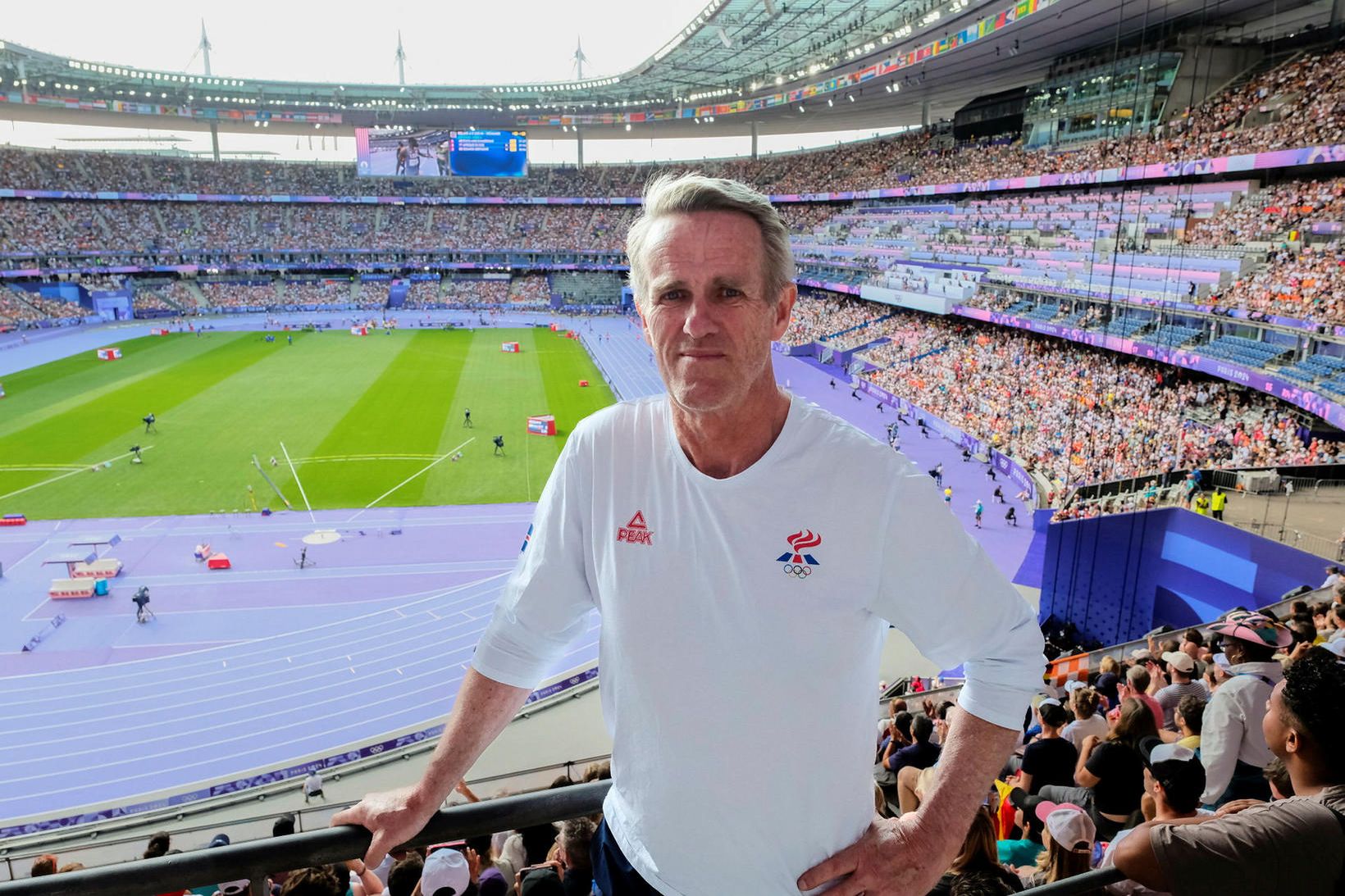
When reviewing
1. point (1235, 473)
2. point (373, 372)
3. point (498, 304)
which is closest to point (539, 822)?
point (1235, 473)

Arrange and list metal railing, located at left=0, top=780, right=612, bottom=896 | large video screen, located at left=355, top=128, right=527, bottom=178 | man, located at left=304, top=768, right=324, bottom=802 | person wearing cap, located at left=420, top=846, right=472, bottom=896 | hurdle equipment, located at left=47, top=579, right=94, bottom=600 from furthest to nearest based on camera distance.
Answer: large video screen, located at left=355, top=128, right=527, bottom=178 → hurdle equipment, located at left=47, top=579, right=94, bottom=600 → man, located at left=304, top=768, right=324, bottom=802 → person wearing cap, located at left=420, top=846, right=472, bottom=896 → metal railing, located at left=0, top=780, right=612, bottom=896

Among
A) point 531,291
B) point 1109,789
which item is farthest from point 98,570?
point 531,291

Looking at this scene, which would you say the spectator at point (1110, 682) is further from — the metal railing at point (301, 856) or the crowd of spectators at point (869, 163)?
the crowd of spectators at point (869, 163)

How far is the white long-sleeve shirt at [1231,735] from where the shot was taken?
16.2 feet

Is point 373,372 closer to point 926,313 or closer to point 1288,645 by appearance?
point 926,313

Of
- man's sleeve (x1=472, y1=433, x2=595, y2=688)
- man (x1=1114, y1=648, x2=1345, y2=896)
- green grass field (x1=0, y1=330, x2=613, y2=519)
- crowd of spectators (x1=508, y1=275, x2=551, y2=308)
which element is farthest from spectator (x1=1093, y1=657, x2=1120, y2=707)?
crowd of spectators (x1=508, y1=275, x2=551, y2=308)

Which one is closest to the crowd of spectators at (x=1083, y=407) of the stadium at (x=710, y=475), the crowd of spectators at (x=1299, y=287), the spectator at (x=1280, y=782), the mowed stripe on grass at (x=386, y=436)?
the stadium at (x=710, y=475)

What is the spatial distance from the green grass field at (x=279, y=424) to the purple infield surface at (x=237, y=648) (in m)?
1.85

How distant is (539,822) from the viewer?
1999 millimetres

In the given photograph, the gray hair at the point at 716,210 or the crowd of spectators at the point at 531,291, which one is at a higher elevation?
the gray hair at the point at 716,210

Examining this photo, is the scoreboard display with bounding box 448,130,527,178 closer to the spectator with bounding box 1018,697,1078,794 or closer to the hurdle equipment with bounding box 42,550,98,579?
the hurdle equipment with bounding box 42,550,98,579

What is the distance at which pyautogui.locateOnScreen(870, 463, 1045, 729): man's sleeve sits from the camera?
1754mm

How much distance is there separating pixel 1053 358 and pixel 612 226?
185ft

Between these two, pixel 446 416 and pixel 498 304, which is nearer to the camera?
pixel 446 416
